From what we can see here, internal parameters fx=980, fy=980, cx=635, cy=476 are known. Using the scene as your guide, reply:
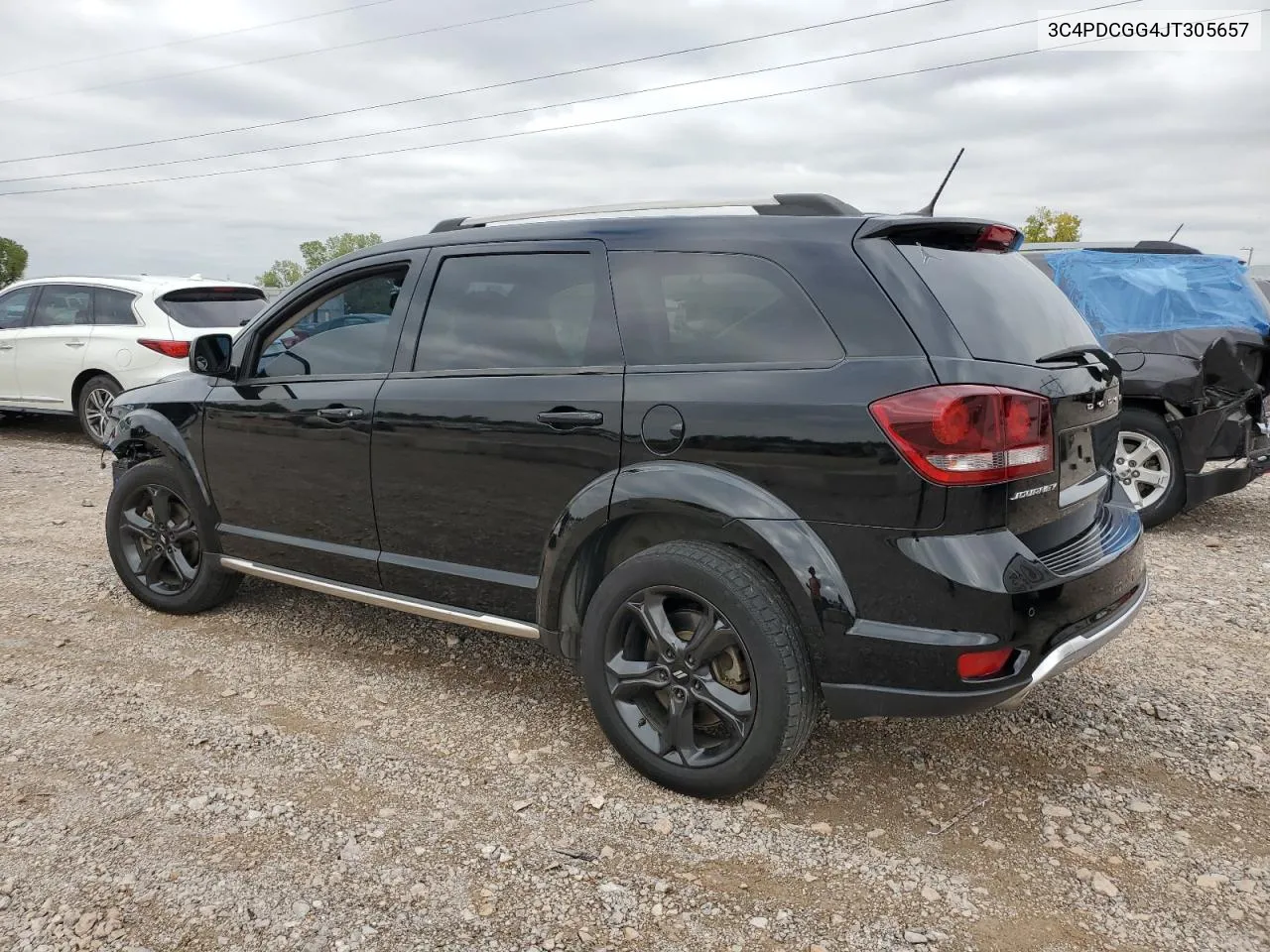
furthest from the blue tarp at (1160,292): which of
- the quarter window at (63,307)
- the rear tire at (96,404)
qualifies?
the quarter window at (63,307)

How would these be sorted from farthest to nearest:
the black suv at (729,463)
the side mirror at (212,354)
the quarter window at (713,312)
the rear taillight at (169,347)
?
the rear taillight at (169,347) → the side mirror at (212,354) → the quarter window at (713,312) → the black suv at (729,463)

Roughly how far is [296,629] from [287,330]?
1.39 metres

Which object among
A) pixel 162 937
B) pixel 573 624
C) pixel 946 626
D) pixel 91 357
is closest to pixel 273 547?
pixel 573 624

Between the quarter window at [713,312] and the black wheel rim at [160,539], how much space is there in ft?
8.31

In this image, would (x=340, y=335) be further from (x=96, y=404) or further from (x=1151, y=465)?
(x=96, y=404)

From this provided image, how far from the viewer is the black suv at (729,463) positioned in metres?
2.59

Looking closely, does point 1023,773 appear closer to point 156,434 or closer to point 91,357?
point 156,434

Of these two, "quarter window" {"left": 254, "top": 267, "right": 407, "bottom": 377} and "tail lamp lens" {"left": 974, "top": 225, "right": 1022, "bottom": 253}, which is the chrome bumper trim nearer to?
"tail lamp lens" {"left": 974, "top": 225, "right": 1022, "bottom": 253}

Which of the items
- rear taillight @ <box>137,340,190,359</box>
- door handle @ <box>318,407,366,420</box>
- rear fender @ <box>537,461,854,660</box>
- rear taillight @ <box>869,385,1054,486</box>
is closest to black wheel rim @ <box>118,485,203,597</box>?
door handle @ <box>318,407,366,420</box>

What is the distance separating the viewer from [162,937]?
2.40 meters

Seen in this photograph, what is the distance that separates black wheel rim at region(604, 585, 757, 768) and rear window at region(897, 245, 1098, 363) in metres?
1.07

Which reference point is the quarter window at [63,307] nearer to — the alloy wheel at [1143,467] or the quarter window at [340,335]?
the quarter window at [340,335]

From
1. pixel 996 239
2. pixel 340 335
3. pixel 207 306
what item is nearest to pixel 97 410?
pixel 207 306

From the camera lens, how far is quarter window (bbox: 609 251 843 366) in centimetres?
282
